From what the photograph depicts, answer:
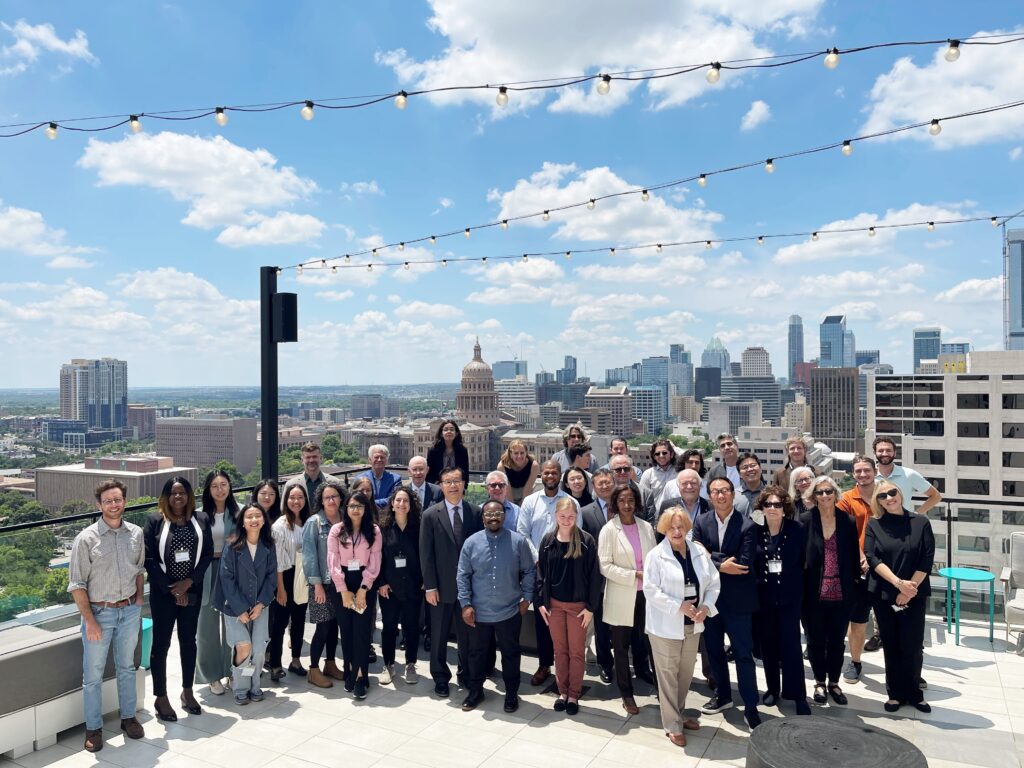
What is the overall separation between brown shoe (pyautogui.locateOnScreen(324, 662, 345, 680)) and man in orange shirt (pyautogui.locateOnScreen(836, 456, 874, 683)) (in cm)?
333

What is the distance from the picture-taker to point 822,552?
4039 mm

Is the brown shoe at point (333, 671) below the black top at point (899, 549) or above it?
below

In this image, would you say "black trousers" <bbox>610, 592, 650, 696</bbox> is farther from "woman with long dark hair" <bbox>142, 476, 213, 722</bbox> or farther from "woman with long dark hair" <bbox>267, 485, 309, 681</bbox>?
"woman with long dark hair" <bbox>142, 476, 213, 722</bbox>

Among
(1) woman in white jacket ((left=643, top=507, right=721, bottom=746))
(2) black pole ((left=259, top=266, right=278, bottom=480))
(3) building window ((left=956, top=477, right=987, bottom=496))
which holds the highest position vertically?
Answer: (2) black pole ((left=259, top=266, right=278, bottom=480))

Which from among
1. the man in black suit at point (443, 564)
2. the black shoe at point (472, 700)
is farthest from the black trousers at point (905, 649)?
the man in black suit at point (443, 564)

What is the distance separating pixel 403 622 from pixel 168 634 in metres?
1.44

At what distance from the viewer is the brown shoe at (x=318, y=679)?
447 centimetres

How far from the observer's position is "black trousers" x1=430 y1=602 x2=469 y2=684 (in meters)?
4.34

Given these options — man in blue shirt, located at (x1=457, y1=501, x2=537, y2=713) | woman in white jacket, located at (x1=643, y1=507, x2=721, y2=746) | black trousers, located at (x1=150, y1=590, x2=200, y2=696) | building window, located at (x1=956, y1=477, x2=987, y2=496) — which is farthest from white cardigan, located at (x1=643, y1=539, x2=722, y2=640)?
building window, located at (x1=956, y1=477, x2=987, y2=496)

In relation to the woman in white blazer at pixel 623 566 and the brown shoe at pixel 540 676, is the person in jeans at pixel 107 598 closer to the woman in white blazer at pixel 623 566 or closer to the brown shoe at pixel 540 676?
the brown shoe at pixel 540 676

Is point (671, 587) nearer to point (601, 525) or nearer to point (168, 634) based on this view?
point (601, 525)

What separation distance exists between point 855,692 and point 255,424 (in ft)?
412

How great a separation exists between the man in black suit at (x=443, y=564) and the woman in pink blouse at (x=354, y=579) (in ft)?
1.18

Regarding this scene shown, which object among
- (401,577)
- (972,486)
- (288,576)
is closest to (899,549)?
(401,577)
